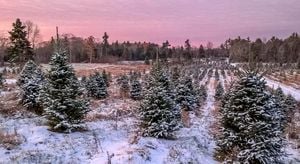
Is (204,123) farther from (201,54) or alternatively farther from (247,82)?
(201,54)

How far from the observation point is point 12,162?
42.2ft

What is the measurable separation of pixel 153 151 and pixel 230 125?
12.3ft

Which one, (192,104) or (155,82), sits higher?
(155,82)

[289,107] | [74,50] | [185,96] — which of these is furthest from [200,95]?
[74,50]

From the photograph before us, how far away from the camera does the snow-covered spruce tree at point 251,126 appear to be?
49.8 ft

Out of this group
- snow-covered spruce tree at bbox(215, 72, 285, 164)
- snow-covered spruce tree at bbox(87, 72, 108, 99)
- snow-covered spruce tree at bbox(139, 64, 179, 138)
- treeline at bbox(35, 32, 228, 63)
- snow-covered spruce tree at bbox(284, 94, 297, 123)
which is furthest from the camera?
treeline at bbox(35, 32, 228, 63)

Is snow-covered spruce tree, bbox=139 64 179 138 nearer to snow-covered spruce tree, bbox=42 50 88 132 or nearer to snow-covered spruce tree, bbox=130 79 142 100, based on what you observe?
snow-covered spruce tree, bbox=42 50 88 132

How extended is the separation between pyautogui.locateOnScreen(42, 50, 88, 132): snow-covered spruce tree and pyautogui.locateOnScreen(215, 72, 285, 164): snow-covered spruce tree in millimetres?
7166

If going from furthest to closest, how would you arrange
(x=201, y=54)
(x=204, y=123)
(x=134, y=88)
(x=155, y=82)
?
1. (x=201, y=54)
2. (x=134, y=88)
3. (x=204, y=123)
4. (x=155, y=82)

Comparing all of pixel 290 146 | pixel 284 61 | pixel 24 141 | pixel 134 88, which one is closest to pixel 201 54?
pixel 284 61

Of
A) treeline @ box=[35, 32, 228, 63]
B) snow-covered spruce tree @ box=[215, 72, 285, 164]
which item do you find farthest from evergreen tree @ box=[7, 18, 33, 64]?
treeline @ box=[35, 32, 228, 63]

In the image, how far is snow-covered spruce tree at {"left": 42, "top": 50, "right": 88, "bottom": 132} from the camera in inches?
677

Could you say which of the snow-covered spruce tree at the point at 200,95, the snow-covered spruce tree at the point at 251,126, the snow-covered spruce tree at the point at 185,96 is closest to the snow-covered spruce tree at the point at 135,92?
the snow-covered spruce tree at the point at 185,96

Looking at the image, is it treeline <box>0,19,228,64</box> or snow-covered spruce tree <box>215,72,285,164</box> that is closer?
snow-covered spruce tree <box>215,72,285,164</box>
